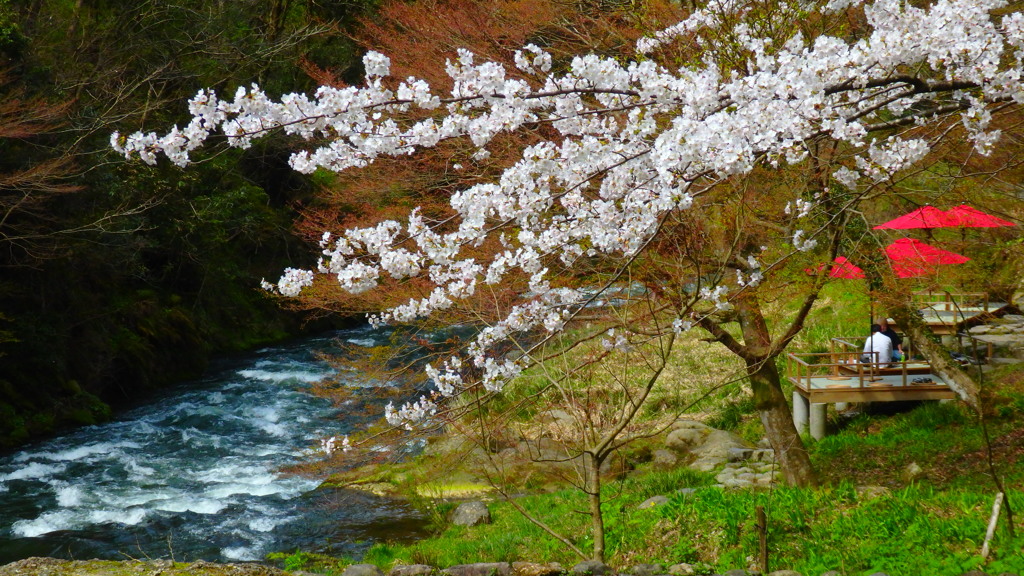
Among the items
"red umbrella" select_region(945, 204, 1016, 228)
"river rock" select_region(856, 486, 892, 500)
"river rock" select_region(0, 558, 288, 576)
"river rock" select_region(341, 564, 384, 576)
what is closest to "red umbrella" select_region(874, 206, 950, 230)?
"red umbrella" select_region(945, 204, 1016, 228)

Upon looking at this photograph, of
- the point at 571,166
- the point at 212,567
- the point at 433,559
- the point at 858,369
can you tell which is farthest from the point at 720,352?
the point at 212,567

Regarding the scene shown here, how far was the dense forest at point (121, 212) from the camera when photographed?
10711 mm

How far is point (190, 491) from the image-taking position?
8.91 metres

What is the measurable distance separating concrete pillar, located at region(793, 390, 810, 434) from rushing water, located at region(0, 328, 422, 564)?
4683 mm

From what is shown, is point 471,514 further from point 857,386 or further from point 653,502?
point 857,386

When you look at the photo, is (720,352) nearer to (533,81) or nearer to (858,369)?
(858,369)

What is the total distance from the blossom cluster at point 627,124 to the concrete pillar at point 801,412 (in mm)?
5103

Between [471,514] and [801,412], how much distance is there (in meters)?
4.20

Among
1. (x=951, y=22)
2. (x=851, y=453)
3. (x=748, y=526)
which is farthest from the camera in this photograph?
(x=851, y=453)

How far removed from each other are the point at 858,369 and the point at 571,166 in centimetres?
585

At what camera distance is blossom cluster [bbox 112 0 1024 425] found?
3.17m

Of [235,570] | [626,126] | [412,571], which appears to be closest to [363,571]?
[412,571]

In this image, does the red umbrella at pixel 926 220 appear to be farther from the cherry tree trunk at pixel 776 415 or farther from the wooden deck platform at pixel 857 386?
the cherry tree trunk at pixel 776 415

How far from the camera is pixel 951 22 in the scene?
325 centimetres
